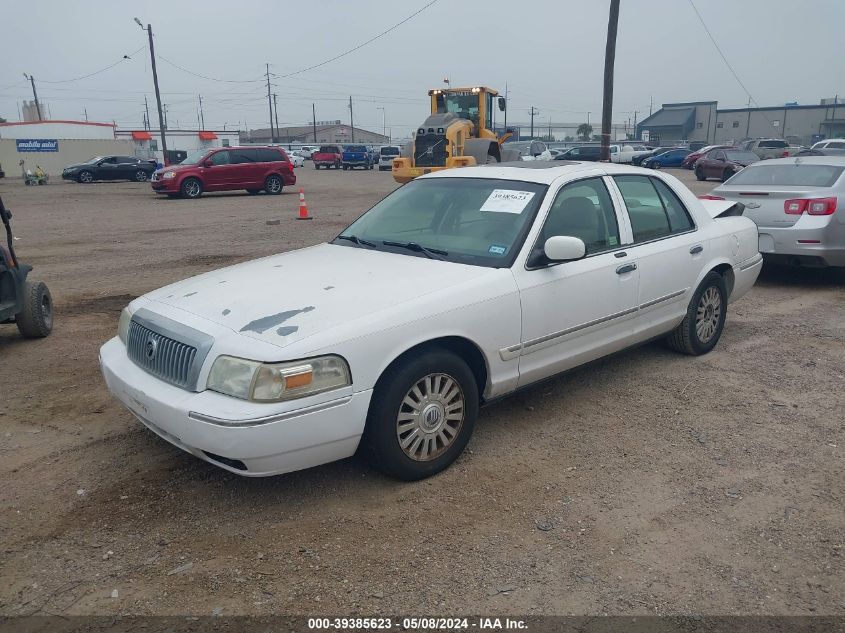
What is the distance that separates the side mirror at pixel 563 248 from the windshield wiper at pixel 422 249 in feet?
2.09

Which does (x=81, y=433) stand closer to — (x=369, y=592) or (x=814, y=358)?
(x=369, y=592)

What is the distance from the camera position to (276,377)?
125 inches

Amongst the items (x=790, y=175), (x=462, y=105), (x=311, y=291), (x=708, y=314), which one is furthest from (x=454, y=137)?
(x=311, y=291)

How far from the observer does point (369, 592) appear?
2.88 meters

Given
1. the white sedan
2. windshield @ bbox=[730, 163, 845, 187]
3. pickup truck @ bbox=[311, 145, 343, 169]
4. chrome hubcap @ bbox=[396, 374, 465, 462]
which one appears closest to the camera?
the white sedan

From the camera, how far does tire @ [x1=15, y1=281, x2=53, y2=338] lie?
20.6 feet

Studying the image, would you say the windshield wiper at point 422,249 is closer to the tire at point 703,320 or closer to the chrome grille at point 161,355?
the chrome grille at point 161,355

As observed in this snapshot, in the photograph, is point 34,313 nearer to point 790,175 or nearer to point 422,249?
point 422,249

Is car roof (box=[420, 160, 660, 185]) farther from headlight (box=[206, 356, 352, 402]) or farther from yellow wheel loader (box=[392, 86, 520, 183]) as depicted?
yellow wheel loader (box=[392, 86, 520, 183])

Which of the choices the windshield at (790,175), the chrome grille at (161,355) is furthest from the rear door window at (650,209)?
the windshield at (790,175)

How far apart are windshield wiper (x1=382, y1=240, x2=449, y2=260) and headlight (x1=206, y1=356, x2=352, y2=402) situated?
1.23m

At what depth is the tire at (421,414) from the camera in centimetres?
348

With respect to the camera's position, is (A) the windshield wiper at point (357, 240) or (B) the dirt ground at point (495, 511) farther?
(A) the windshield wiper at point (357, 240)

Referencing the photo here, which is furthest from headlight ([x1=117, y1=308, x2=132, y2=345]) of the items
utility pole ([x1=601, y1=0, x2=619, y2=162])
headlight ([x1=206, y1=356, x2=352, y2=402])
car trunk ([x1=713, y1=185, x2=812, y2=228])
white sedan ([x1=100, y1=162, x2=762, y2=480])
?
utility pole ([x1=601, y1=0, x2=619, y2=162])
